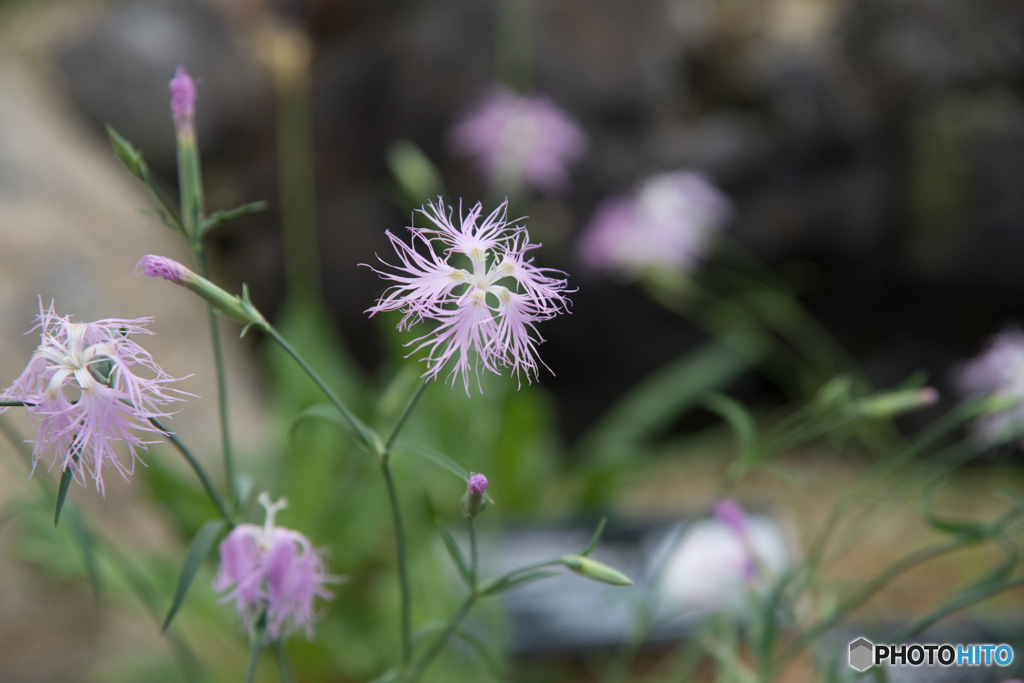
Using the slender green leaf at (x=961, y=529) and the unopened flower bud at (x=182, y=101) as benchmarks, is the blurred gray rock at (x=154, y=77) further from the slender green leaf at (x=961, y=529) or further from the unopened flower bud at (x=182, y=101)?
the slender green leaf at (x=961, y=529)

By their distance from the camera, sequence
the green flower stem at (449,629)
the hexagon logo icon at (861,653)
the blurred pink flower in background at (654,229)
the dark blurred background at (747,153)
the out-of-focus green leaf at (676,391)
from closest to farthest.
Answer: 1. the green flower stem at (449,629)
2. the hexagon logo icon at (861,653)
3. the blurred pink flower in background at (654,229)
4. the out-of-focus green leaf at (676,391)
5. the dark blurred background at (747,153)

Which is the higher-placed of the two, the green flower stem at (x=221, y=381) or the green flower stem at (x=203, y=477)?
the green flower stem at (x=221, y=381)

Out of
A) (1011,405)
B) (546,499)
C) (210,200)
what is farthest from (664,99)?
Answer: (1011,405)

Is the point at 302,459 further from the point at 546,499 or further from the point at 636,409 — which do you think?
the point at 636,409

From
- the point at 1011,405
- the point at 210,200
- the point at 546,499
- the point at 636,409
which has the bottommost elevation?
the point at 1011,405

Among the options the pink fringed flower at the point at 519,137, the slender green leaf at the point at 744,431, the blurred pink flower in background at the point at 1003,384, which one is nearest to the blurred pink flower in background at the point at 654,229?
the pink fringed flower at the point at 519,137

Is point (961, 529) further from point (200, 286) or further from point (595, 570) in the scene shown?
point (200, 286)

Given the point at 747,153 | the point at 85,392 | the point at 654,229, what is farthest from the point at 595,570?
the point at 747,153

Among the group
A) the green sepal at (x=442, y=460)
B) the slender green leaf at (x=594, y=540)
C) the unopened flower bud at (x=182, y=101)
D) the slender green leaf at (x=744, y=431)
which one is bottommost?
the slender green leaf at (x=594, y=540)

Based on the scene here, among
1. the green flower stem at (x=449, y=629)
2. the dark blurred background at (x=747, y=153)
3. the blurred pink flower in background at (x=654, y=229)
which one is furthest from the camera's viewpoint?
the dark blurred background at (x=747, y=153)
